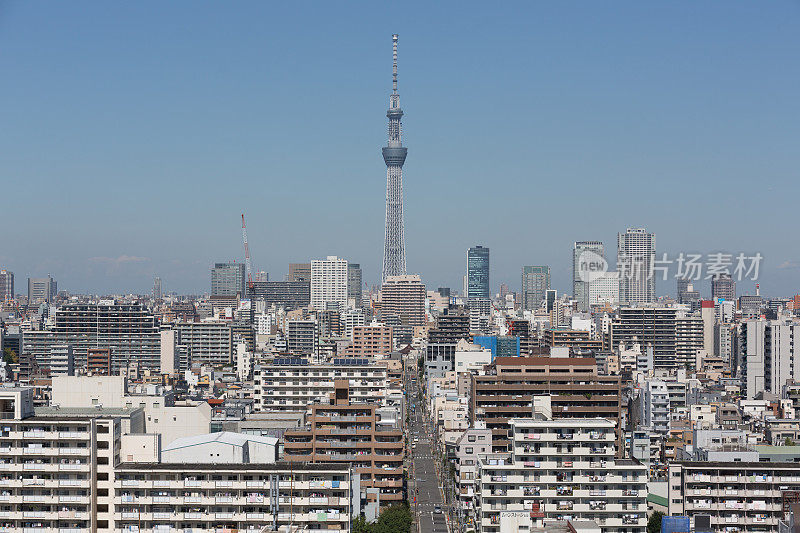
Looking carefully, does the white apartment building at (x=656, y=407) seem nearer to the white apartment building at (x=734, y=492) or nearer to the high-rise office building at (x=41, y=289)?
the white apartment building at (x=734, y=492)

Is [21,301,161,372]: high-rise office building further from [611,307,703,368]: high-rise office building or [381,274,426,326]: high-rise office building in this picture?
[381,274,426,326]: high-rise office building

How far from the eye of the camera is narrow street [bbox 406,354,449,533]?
2503cm

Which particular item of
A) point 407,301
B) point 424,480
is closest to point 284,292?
point 407,301

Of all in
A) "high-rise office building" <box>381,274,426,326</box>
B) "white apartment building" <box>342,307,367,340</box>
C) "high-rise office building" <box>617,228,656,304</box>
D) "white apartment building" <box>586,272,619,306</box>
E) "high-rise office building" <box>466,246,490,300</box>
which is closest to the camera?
"high-rise office building" <box>617,228,656,304</box>

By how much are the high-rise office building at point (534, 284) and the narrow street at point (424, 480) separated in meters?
66.9

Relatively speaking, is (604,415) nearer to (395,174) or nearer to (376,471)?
(376,471)

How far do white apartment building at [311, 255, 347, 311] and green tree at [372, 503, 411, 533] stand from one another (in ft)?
309

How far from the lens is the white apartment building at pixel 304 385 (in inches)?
1337

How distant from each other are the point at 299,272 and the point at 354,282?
5897 millimetres

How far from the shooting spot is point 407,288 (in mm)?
90875

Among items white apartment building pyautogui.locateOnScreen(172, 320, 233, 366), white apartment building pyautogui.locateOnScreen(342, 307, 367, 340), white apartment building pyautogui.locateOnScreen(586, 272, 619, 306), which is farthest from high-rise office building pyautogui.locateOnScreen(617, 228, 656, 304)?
white apartment building pyautogui.locateOnScreen(342, 307, 367, 340)

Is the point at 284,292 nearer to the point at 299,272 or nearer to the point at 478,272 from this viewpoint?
the point at 299,272

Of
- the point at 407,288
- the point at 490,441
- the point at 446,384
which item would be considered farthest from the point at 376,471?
the point at 407,288

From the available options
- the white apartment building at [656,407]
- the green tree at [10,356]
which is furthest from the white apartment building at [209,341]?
the white apartment building at [656,407]
